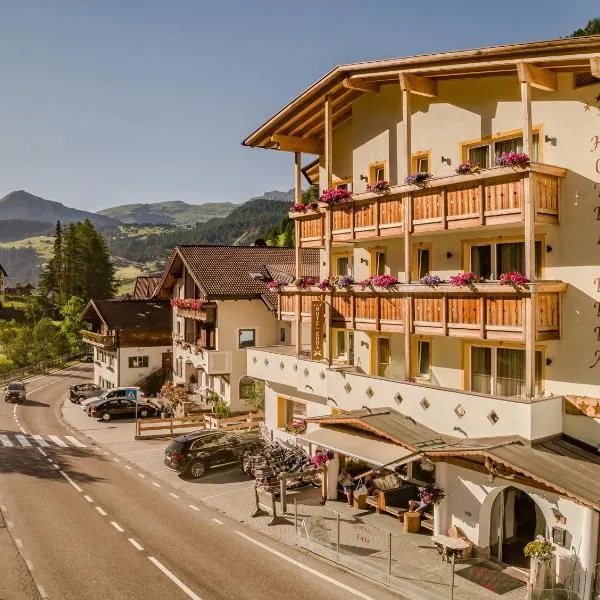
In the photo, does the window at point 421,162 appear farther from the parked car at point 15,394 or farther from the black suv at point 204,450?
the parked car at point 15,394

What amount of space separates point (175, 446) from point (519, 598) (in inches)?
603

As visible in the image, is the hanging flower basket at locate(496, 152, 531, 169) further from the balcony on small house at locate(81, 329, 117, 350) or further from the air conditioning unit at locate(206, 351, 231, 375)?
the balcony on small house at locate(81, 329, 117, 350)

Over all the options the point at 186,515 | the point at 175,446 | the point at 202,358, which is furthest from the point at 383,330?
the point at 202,358

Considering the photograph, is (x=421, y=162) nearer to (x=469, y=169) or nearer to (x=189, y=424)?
(x=469, y=169)

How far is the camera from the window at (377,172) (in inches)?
894

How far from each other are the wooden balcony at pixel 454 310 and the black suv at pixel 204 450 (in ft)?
28.4

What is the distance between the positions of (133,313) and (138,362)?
15.6 feet

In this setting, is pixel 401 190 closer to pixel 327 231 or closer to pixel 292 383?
pixel 327 231

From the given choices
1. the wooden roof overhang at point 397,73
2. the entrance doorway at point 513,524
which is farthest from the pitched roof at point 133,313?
the entrance doorway at point 513,524

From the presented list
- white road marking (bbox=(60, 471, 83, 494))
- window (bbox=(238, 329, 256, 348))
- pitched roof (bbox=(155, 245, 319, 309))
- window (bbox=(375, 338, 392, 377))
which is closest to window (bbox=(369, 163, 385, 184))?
window (bbox=(375, 338, 392, 377))

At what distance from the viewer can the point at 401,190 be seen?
1919 cm

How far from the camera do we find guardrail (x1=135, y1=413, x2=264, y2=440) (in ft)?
107

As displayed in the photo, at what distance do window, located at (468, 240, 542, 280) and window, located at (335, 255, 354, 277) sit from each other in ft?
22.9

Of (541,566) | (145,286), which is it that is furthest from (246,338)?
(145,286)
